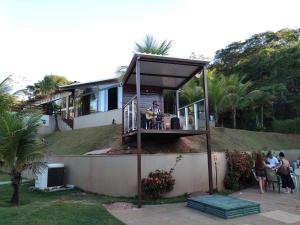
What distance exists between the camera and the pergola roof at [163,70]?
35.5 ft

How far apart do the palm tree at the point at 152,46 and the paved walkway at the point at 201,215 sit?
13243mm

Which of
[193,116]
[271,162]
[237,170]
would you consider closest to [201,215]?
[237,170]

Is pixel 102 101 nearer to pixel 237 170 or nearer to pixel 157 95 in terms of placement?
pixel 157 95

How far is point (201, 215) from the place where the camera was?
7.93 m

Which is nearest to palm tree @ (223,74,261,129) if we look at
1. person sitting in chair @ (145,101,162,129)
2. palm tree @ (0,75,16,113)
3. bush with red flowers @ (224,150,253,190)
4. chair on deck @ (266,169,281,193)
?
bush with red flowers @ (224,150,253,190)

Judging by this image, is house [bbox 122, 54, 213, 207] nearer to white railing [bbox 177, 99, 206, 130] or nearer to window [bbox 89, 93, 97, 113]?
white railing [bbox 177, 99, 206, 130]

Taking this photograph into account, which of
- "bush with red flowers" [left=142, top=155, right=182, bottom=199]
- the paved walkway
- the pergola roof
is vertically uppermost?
the pergola roof

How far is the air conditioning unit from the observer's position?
11.8m

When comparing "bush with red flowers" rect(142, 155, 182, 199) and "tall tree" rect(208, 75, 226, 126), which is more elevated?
"tall tree" rect(208, 75, 226, 126)

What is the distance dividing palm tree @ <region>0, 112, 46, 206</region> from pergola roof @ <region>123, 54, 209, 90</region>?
4.22 meters

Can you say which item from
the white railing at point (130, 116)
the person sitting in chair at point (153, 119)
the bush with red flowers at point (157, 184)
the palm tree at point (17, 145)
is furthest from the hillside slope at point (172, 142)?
the palm tree at point (17, 145)

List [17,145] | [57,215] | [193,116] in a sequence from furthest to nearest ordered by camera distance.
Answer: [193,116]
[17,145]
[57,215]

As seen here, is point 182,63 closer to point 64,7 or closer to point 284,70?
A: point 64,7

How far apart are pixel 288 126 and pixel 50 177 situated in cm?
1949
